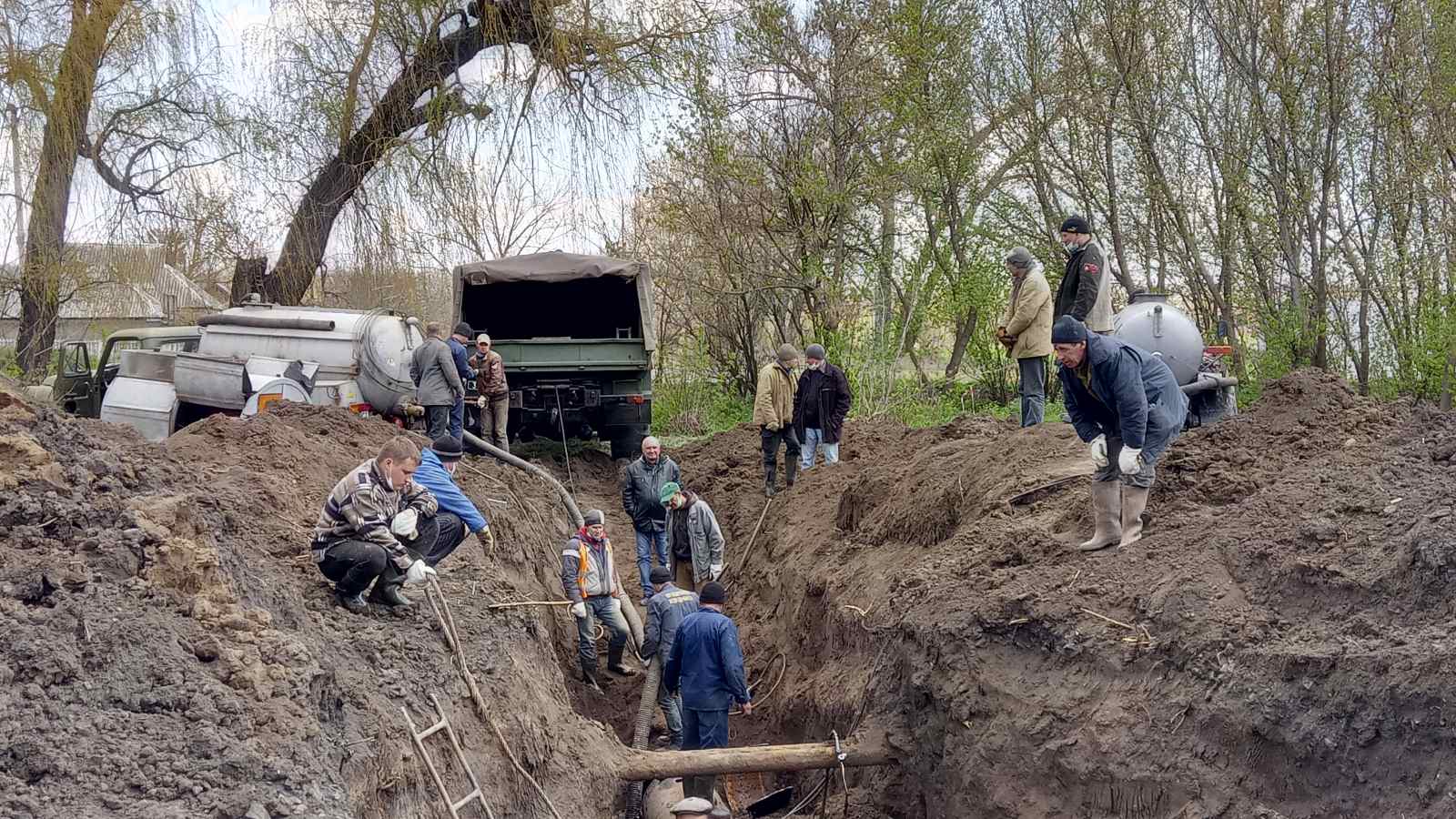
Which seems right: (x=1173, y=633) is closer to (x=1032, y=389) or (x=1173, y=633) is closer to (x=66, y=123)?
(x=1032, y=389)

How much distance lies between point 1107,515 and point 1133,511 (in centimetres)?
17

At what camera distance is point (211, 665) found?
15.6 ft

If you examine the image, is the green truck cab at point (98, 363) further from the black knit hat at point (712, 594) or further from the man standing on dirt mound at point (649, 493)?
the black knit hat at point (712, 594)

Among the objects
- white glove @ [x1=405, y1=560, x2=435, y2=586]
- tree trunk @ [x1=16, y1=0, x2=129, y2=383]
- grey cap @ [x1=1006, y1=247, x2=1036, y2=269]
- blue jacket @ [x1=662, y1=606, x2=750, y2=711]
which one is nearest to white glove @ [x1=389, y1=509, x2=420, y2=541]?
white glove @ [x1=405, y1=560, x2=435, y2=586]

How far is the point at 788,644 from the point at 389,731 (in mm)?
5438

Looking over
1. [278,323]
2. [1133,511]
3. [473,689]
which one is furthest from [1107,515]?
[278,323]

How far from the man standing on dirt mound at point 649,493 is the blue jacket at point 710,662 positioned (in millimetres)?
3045

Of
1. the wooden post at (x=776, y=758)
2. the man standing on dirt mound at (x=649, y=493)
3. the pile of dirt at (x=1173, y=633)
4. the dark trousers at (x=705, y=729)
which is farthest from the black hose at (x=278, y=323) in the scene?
the wooden post at (x=776, y=758)

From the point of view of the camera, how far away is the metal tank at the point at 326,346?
44.5 ft

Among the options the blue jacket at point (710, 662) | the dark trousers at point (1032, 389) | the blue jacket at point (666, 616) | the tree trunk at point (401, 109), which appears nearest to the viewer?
the blue jacket at point (710, 662)

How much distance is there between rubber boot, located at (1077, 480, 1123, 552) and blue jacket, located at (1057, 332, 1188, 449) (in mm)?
334

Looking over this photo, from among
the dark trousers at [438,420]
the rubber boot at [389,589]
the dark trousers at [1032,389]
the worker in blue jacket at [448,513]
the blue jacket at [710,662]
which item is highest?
the dark trousers at [1032,389]

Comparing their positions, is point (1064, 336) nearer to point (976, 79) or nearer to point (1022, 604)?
point (1022, 604)

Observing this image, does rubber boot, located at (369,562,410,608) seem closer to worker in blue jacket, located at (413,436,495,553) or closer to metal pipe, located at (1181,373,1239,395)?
worker in blue jacket, located at (413,436,495,553)
